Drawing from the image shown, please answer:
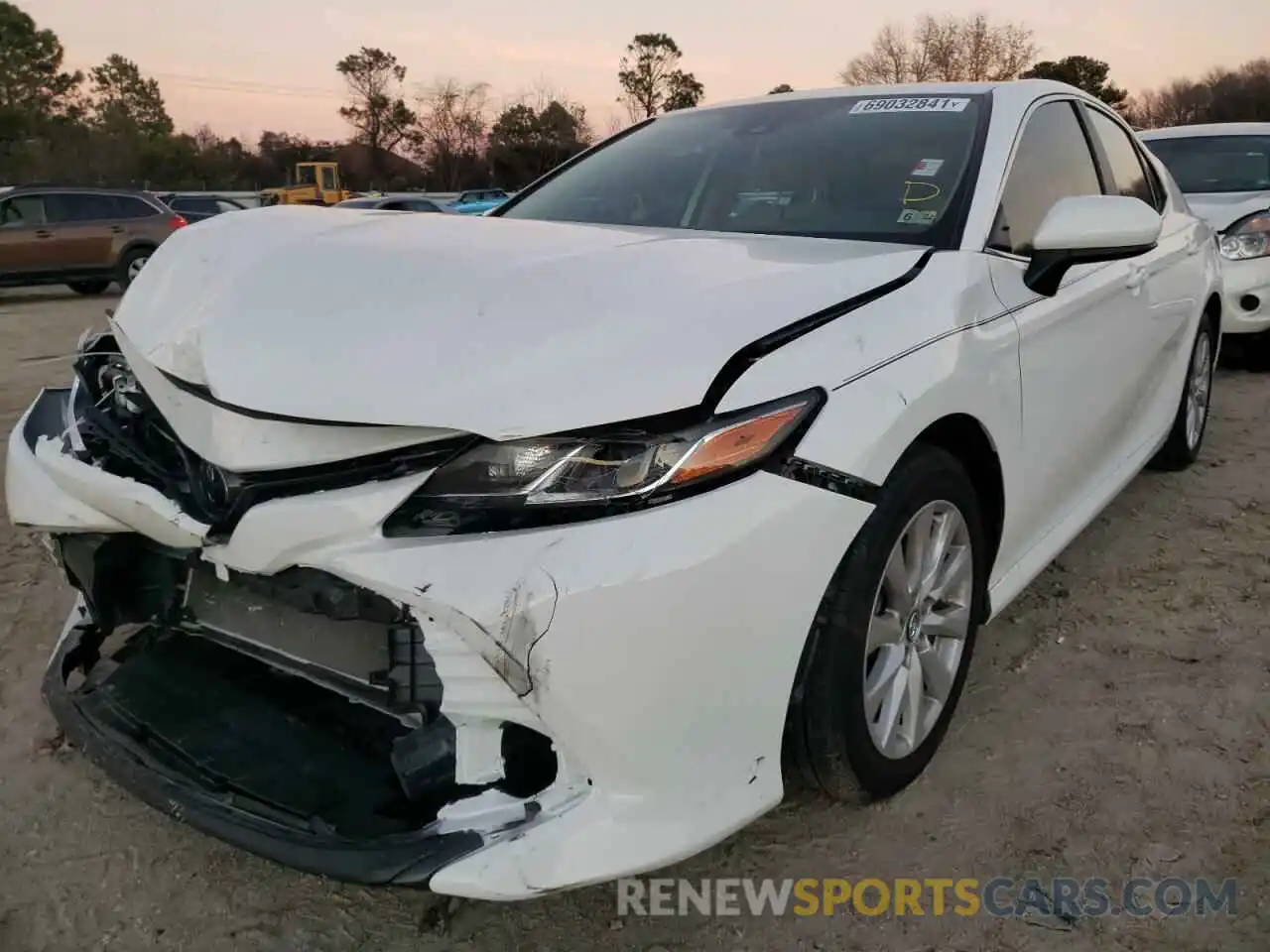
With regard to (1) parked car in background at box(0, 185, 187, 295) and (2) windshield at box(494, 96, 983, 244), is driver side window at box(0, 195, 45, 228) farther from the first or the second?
(2) windshield at box(494, 96, 983, 244)

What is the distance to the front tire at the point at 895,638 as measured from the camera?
1.67 meters

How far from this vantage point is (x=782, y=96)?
10.0 ft

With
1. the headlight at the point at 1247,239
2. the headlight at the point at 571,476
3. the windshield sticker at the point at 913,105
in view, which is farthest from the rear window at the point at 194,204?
the headlight at the point at 571,476

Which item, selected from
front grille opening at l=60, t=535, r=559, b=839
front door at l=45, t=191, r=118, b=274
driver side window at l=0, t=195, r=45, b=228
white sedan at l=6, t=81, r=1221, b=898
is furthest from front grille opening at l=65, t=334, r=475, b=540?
driver side window at l=0, t=195, r=45, b=228

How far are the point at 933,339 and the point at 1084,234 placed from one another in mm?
590

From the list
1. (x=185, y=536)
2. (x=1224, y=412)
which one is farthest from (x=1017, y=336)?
(x=1224, y=412)

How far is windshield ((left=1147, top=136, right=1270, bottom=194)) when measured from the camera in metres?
6.61

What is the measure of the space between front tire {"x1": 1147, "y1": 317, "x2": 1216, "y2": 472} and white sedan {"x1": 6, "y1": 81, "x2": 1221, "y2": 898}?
1821 mm

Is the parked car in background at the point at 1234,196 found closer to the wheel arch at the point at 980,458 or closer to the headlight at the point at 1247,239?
the headlight at the point at 1247,239

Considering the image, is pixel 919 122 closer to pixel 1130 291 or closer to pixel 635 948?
pixel 1130 291

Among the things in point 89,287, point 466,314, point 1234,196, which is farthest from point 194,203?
point 466,314

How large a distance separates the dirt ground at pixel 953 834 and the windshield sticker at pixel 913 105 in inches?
32.1

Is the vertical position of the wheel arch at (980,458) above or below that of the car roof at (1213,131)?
below

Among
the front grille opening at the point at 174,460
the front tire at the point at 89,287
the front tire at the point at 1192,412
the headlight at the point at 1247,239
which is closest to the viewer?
the front grille opening at the point at 174,460
